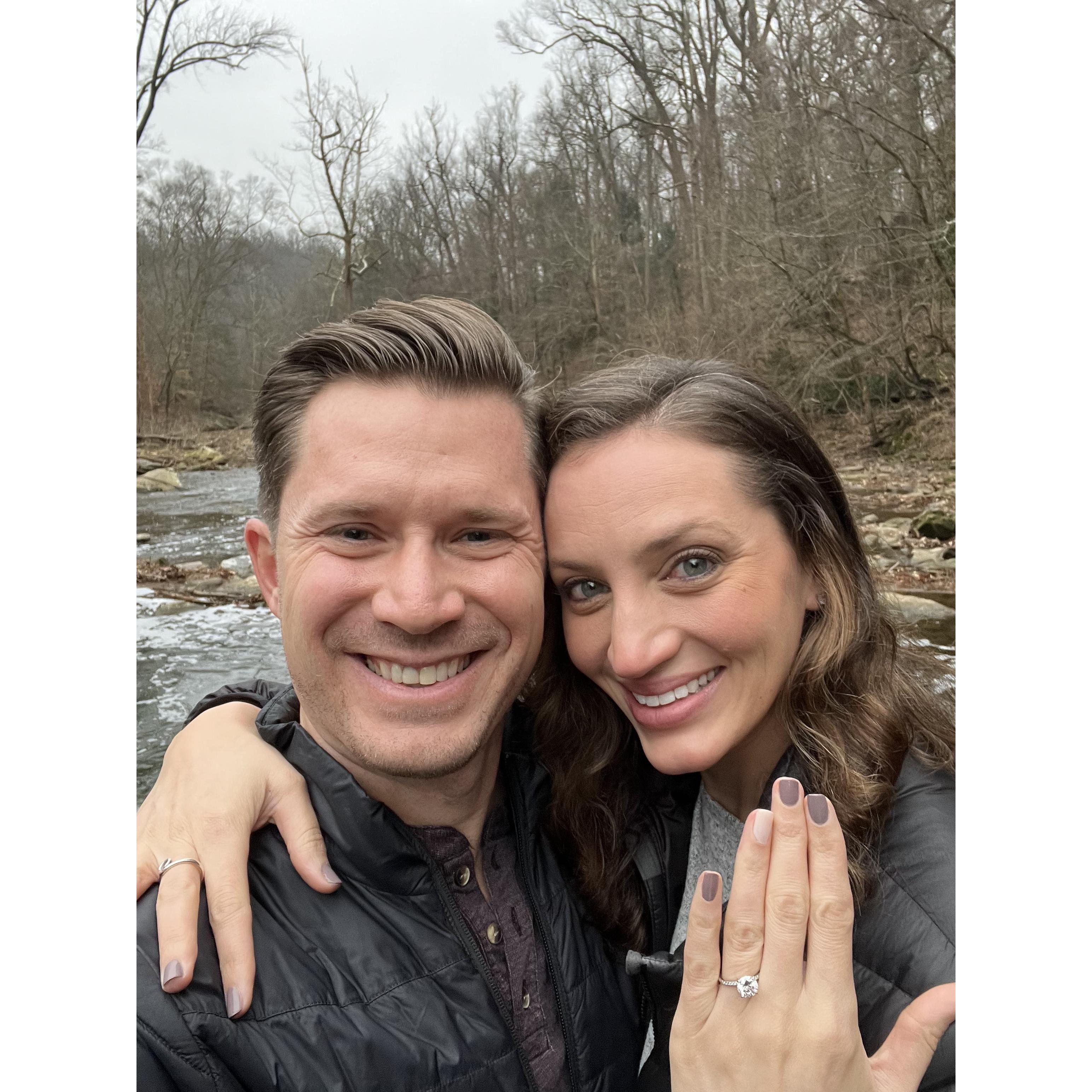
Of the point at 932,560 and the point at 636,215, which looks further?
the point at 636,215

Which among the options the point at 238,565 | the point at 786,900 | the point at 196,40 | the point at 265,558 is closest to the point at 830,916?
the point at 786,900

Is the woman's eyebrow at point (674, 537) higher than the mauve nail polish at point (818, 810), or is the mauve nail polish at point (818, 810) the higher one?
the woman's eyebrow at point (674, 537)

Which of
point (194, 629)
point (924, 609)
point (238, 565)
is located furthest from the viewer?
point (238, 565)

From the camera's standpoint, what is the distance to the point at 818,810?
878 millimetres

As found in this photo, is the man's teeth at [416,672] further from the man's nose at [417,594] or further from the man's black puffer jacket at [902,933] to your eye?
the man's black puffer jacket at [902,933]

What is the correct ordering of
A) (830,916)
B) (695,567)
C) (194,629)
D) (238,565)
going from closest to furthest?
(830,916), (695,567), (194,629), (238,565)

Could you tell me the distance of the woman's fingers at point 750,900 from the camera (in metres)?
0.87

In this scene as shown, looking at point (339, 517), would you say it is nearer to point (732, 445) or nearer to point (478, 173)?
point (732, 445)

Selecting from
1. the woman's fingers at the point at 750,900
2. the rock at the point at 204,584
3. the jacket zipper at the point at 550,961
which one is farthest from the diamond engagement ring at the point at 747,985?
the rock at the point at 204,584

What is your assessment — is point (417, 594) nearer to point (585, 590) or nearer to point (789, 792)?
point (585, 590)

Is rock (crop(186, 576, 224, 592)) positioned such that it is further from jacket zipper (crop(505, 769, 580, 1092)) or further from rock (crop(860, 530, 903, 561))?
jacket zipper (crop(505, 769, 580, 1092))

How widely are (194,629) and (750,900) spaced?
17.4 ft

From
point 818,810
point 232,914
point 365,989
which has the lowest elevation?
point 365,989

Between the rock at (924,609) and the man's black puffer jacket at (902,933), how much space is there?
3554 mm
